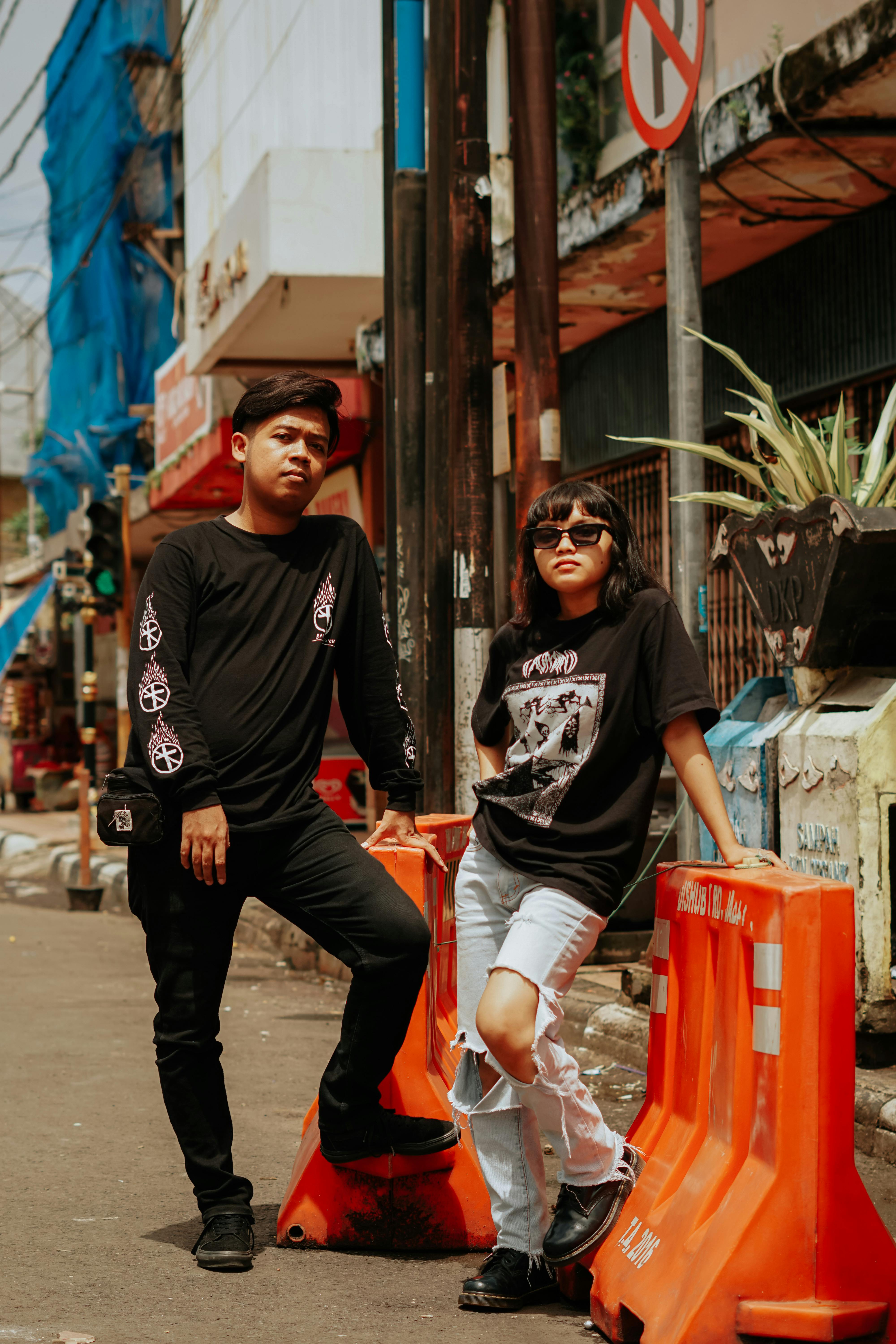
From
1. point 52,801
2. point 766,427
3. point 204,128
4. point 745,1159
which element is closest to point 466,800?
point 766,427

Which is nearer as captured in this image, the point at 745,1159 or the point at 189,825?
the point at 745,1159

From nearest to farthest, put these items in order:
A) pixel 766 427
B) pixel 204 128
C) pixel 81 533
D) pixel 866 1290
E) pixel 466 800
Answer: pixel 866 1290
pixel 766 427
pixel 466 800
pixel 204 128
pixel 81 533

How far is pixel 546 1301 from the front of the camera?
11.0 feet

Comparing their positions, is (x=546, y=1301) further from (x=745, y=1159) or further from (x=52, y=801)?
(x=52, y=801)

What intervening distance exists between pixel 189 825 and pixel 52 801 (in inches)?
747

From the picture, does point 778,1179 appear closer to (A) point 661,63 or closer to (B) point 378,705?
(B) point 378,705

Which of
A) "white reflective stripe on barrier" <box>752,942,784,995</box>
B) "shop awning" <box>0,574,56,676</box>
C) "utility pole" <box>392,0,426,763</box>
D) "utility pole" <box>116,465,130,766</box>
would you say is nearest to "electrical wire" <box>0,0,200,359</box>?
"shop awning" <box>0,574,56,676</box>

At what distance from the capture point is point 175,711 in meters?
3.52

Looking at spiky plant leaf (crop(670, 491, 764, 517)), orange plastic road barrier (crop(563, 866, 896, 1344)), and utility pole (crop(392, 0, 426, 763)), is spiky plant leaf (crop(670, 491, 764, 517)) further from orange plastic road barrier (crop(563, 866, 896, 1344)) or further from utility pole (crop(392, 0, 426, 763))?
utility pole (crop(392, 0, 426, 763))

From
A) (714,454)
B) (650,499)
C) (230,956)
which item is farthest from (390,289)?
(230,956)

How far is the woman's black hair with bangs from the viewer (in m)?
3.43

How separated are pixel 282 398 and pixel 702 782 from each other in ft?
4.72

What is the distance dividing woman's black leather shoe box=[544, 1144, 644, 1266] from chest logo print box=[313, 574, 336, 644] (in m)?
1.43

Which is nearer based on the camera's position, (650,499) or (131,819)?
(131,819)
